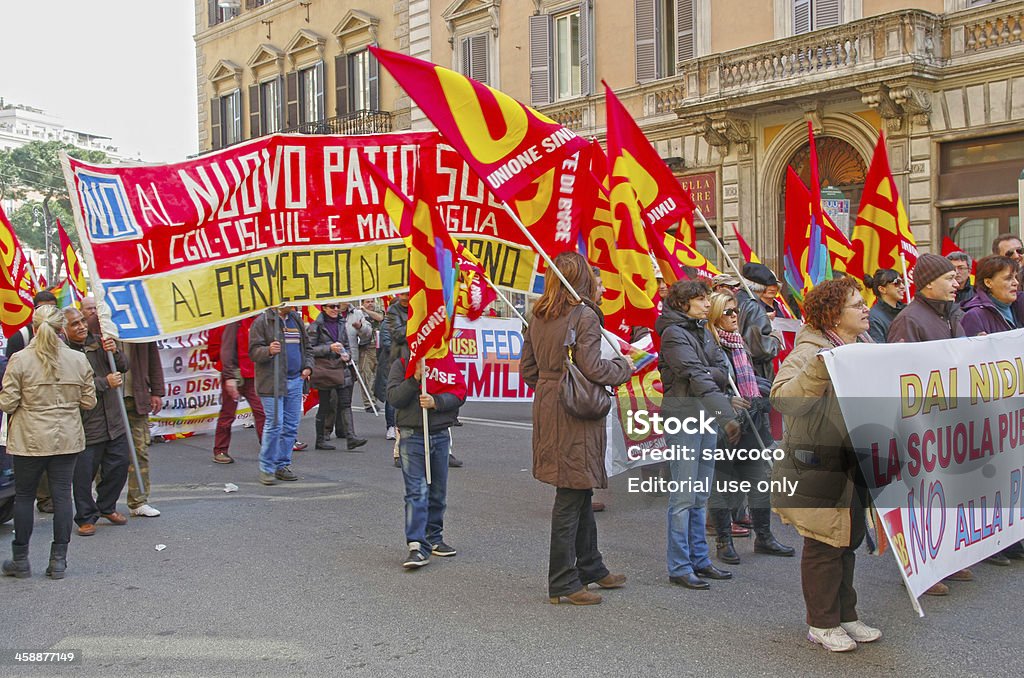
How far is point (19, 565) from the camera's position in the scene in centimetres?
640

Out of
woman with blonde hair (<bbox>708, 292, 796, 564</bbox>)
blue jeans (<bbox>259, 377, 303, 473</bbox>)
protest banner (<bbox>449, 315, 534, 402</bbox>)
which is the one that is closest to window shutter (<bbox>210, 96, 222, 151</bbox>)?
protest banner (<bbox>449, 315, 534, 402</bbox>)

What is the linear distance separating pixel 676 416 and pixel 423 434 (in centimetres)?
162

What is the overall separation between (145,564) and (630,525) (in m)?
3.23

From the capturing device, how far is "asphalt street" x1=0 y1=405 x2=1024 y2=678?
185 inches

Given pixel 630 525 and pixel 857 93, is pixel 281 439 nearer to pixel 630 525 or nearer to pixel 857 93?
pixel 630 525

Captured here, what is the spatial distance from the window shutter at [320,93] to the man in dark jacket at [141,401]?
23.6 meters

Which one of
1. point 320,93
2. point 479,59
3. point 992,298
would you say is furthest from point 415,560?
point 320,93

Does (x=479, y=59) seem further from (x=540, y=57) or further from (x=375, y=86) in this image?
(x=375, y=86)

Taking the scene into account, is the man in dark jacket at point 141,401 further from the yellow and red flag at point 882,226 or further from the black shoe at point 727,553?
the yellow and red flag at point 882,226

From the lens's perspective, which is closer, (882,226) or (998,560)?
(998,560)

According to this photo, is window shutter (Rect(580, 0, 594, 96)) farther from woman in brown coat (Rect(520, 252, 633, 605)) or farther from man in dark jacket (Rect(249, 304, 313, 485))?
woman in brown coat (Rect(520, 252, 633, 605))

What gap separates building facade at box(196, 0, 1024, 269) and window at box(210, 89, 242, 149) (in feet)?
25.1

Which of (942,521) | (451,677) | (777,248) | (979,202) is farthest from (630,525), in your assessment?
(777,248)

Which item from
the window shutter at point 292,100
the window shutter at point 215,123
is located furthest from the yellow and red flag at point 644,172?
the window shutter at point 215,123
